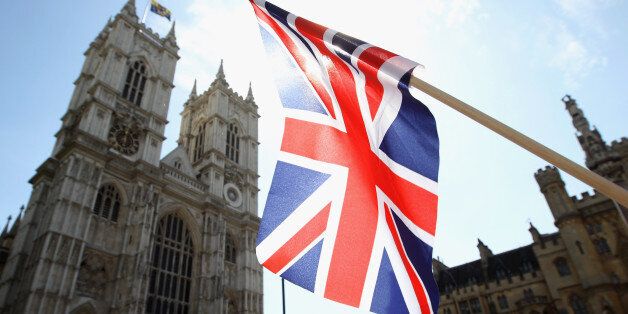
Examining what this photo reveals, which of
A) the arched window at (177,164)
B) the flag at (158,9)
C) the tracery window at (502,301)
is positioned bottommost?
the tracery window at (502,301)

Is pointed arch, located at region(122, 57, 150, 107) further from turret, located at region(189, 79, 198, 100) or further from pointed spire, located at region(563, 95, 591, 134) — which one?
pointed spire, located at region(563, 95, 591, 134)

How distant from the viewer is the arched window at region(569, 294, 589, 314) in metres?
30.7

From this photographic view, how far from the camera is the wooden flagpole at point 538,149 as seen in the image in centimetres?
373

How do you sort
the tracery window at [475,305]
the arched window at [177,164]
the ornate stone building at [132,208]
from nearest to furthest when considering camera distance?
the ornate stone building at [132,208]
the arched window at [177,164]
the tracery window at [475,305]

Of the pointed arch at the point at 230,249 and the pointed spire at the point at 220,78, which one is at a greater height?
the pointed spire at the point at 220,78

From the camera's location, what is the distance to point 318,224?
5.55 m

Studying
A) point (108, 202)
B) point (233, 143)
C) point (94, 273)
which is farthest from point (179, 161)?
point (94, 273)

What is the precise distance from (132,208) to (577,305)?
35.2 m

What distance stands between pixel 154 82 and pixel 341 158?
34.7 m

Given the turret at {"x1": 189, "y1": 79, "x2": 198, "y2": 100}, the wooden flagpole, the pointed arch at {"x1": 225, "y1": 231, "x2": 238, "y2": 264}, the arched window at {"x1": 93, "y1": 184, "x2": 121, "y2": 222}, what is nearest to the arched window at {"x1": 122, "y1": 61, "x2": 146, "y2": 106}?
the arched window at {"x1": 93, "y1": 184, "x2": 121, "y2": 222}

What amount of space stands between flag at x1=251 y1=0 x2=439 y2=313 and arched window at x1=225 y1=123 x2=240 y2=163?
3634 cm

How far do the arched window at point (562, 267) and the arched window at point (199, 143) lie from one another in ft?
115

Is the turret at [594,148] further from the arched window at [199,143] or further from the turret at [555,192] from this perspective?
the arched window at [199,143]

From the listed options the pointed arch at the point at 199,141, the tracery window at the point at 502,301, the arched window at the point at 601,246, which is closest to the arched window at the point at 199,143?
the pointed arch at the point at 199,141
